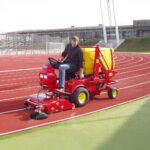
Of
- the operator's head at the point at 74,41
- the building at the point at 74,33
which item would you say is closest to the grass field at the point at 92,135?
the operator's head at the point at 74,41

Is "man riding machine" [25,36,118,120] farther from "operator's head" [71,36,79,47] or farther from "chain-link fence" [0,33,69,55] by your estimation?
"chain-link fence" [0,33,69,55]

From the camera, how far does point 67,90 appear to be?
8453 mm

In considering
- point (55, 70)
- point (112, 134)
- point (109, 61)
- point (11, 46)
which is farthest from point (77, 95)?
point (11, 46)

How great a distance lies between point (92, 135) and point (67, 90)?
8.08 ft

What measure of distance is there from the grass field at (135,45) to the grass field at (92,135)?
147ft

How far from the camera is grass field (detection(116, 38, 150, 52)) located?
52.4 metres

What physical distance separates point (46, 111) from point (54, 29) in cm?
10611

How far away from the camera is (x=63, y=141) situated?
5.83 metres

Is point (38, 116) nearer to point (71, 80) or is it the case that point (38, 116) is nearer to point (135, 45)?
point (71, 80)

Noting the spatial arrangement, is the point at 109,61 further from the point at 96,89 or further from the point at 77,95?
the point at 77,95

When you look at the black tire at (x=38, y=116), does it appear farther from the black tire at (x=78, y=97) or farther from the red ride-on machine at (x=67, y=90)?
the black tire at (x=78, y=97)

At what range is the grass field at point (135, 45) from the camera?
52.4 metres

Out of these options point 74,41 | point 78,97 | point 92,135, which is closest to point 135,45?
point 74,41

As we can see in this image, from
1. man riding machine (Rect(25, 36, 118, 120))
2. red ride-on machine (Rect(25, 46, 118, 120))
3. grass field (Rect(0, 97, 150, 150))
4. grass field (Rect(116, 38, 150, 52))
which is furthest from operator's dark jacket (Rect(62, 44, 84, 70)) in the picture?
grass field (Rect(116, 38, 150, 52))
